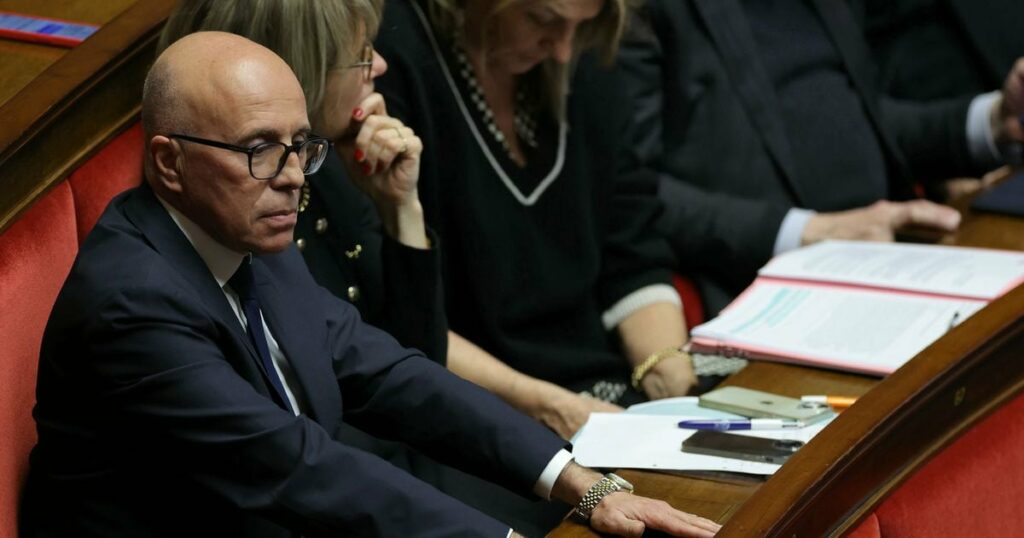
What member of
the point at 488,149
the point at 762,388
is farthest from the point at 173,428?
the point at 488,149

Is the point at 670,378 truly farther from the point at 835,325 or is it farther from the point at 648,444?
the point at 648,444

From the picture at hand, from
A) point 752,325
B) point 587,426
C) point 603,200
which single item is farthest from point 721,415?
point 603,200

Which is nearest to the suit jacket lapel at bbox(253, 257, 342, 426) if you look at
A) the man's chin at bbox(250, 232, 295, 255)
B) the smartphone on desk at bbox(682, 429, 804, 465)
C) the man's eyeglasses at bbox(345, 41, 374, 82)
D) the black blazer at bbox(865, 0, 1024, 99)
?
the man's chin at bbox(250, 232, 295, 255)

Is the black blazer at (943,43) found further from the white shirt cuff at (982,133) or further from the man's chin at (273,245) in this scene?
the man's chin at (273,245)

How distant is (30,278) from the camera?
169cm

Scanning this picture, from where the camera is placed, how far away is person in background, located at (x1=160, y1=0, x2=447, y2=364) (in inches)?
74.4

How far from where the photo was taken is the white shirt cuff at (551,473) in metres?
1.65

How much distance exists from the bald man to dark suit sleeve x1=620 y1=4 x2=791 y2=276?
4.41ft

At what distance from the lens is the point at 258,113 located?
1.41 meters

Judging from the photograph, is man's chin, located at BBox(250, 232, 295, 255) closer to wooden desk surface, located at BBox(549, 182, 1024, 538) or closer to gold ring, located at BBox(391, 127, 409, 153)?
wooden desk surface, located at BBox(549, 182, 1024, 538)

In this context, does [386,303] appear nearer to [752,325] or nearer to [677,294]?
[752,325]

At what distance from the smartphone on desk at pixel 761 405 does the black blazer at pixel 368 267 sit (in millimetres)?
399

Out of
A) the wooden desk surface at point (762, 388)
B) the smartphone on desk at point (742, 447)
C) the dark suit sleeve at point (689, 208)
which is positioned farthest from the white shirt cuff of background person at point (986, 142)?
the smartphone on desk at point (742, 447)

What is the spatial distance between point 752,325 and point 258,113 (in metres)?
1.07
